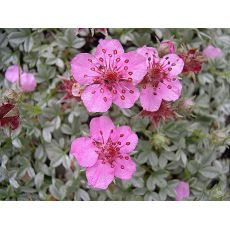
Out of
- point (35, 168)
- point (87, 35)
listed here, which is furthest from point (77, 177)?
point (87, 35)

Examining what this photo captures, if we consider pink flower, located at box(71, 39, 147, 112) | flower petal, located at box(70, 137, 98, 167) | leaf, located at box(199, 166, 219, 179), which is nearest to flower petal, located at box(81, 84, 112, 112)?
pink flower, located at box(71, 39, 147, 112)

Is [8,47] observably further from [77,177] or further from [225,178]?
[225,178]

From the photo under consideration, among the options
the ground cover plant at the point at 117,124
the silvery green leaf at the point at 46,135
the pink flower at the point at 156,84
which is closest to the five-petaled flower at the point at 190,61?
the ground cover plant at the point at 117,124

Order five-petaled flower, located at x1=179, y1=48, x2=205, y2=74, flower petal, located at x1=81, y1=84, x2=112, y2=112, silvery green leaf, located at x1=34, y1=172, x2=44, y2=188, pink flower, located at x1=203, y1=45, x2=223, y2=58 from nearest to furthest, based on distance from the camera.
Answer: flower petal, located at x1=81, y1=84, x2=112, y2=112, five-petaled flower, located at x1=179, y1=48, x2=205, y2=74, silvery green leaf, located at x1=34, y1=172, x2=44, y2=188, pink flower, located at x1=203, y1=45, x2=223, y2=58

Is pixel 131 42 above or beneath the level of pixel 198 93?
above

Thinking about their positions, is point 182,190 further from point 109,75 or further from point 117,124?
point 109,75

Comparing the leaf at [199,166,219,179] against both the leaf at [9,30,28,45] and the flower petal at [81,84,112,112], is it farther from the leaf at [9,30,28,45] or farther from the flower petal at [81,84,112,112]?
the leaf at [9,30,28,45]

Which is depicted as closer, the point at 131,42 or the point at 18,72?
the point at 18,72
